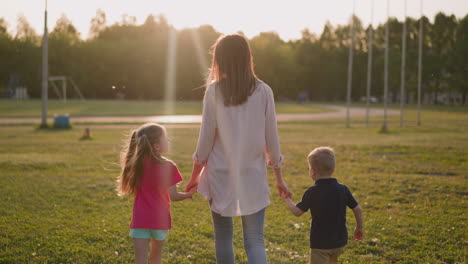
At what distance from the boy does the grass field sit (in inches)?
56.4

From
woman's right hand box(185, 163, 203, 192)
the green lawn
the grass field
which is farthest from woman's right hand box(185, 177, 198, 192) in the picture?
the green lawn

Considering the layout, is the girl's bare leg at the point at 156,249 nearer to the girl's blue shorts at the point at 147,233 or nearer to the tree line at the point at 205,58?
the girl's blue shorts at the point at 147,233

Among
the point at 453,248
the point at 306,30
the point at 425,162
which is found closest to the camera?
the point at 453,248

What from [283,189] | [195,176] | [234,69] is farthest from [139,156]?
[283,189]

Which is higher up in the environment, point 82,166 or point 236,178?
point 236,178

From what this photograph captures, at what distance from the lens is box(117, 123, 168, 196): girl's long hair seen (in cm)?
345

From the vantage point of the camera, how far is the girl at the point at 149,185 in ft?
11.3

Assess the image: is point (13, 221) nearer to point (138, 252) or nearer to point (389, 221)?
point (138, 252)

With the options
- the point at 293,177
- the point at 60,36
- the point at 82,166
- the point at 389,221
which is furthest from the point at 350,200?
the point at 60,36

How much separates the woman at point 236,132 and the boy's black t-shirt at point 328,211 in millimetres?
376

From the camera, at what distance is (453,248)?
16.9 feet

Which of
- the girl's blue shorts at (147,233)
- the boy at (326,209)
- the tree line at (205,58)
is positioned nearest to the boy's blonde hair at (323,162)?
the boy at (326,209)

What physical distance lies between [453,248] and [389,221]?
1.26 metres

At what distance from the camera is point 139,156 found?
3.45 m
